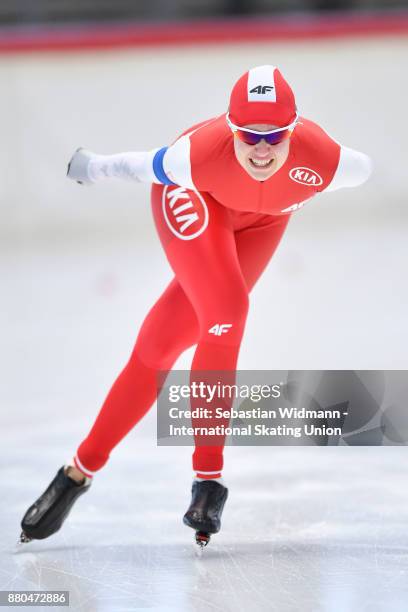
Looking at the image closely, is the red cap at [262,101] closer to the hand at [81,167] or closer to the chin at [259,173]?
the chin at [259,173]

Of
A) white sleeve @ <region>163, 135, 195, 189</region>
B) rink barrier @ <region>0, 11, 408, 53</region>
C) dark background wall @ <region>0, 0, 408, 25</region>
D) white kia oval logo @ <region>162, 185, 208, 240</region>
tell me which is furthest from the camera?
dark background wall @ <region>0, 0, 408, 25</region>

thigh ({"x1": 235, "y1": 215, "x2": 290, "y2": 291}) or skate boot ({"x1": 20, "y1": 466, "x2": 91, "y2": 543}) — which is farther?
thigh ({"x1": 235, "y1": 215, "x2": 290, "y2": 291})

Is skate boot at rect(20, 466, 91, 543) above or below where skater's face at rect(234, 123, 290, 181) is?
below

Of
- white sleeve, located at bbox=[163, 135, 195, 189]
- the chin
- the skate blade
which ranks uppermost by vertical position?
white sleeve, located at bbox=[163, 135, 195, 189]

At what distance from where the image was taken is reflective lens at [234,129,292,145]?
2.69 meters

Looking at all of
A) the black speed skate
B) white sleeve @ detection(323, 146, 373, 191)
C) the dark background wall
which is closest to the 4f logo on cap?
white sleeve @ detection(323, 146, 373, 191)

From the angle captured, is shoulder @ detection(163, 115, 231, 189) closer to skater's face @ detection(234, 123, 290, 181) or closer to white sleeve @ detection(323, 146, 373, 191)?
skater's face @ detection(234, 123, 290, 181)

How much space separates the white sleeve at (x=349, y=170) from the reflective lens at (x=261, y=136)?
11.5 inches

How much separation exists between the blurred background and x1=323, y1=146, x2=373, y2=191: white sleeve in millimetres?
526

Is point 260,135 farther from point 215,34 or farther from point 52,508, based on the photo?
point 215,34

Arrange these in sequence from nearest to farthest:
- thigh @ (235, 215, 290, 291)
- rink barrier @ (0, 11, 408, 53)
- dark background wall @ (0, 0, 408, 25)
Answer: thigh @ (235, 215, 290, 291), rink barrier @ (0, 11, 408, 53), dark background wall @ (0, 0, 408, 25)

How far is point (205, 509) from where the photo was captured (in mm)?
2830

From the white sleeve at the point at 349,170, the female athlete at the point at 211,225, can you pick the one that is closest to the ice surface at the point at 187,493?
the female athlete at the point at 211,225

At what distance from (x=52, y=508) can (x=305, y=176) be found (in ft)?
4.14
